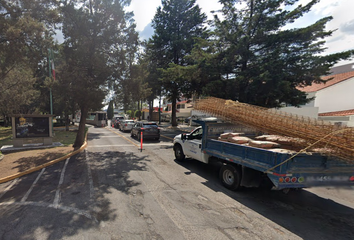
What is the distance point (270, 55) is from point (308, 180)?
1398 centimetres

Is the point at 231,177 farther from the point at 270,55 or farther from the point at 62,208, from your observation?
the point at 270,55

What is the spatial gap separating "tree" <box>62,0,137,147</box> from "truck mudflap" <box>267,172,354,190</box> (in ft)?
30.4

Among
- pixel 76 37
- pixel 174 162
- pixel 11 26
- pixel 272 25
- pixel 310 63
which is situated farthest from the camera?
pixel 272 25

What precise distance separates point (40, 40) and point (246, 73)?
14565mm

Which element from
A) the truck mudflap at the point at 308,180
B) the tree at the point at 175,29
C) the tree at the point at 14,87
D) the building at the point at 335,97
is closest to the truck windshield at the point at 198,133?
the truck mudflap at the point at 308,180

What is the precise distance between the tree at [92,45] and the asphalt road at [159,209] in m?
5.01

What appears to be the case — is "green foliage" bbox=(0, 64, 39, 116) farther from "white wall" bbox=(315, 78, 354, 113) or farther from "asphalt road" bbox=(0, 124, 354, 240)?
"white wall" bbox=(315, 78, 354, 113)

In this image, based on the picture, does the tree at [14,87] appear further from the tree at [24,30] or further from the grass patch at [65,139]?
the tree at [24,30]

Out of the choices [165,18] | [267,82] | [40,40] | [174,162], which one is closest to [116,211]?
[174,162]

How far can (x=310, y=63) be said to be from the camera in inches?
559

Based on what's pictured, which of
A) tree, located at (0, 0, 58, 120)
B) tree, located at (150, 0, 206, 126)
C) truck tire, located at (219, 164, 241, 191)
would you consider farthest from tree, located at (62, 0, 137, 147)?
tree, located at (150, 0, 206, 126)

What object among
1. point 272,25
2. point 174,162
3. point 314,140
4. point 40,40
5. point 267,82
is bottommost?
point 174,162

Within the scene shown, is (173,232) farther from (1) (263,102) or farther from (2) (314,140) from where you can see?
(1) (263,102)

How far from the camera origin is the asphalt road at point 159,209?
3242 millimetres
